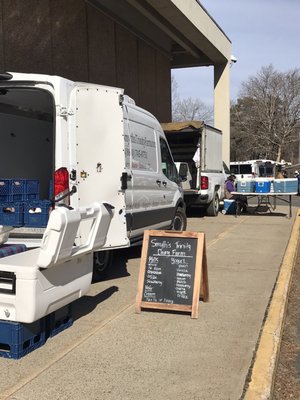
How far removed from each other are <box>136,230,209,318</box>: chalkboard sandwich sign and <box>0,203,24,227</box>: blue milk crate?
1616mm

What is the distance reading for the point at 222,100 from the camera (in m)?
25.8

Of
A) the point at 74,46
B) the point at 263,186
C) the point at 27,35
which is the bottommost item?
the point at 263,186

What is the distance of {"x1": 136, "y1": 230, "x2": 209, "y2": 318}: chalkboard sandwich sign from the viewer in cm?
545

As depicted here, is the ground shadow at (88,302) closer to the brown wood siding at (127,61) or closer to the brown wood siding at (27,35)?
the brown wood siding at (27,35)

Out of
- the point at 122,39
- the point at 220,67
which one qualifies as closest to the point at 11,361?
the point at 122,39

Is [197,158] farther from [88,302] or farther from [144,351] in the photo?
[144,351]

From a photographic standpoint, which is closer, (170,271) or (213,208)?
(170,271)

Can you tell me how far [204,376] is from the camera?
3986 millimetres

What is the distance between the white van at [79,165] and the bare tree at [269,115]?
220ft

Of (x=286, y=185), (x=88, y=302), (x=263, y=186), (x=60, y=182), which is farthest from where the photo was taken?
(x=263, y=186)

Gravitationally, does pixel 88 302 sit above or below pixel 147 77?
below

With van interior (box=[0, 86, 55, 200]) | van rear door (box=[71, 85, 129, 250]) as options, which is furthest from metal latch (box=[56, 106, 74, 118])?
van interior (box=[0, 86, 55, 200])

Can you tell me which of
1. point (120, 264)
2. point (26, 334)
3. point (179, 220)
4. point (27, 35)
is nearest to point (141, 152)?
point (120, 264)

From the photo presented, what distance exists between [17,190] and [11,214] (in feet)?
1.43
